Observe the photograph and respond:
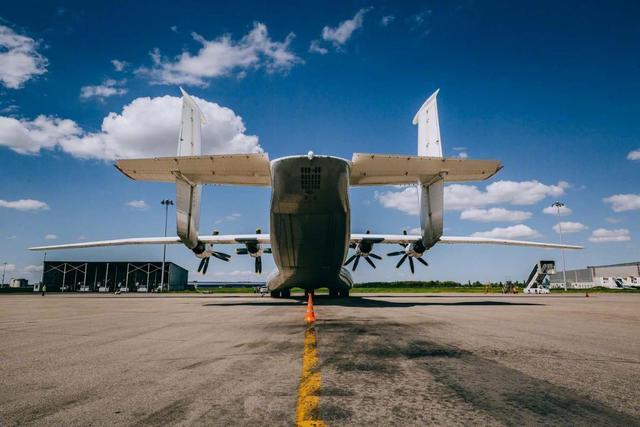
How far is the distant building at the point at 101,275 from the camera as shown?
67250 mm

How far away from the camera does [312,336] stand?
6.48 metres

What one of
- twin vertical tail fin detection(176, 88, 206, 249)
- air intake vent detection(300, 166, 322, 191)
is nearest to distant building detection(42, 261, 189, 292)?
twin vertical tail fin detection(176, 88, 206, 249)

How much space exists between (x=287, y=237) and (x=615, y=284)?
7772 centimetres

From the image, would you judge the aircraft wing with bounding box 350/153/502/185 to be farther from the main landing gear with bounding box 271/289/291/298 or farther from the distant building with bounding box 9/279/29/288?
the distant building with bounding box 9/279/29/288

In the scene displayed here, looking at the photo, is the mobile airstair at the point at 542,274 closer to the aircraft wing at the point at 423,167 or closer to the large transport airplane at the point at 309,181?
the large transport airplane at the point at 309,181

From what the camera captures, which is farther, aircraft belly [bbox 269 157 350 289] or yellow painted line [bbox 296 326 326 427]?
aircraft belly [bbox 269 157 350 289]

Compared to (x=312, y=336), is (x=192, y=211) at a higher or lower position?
higher

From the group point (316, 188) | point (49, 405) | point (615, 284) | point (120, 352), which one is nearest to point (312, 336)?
point (120, 352)

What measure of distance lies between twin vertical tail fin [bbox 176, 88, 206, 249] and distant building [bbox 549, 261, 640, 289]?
74384mm

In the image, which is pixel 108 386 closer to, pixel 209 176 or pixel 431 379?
pixel 431 379

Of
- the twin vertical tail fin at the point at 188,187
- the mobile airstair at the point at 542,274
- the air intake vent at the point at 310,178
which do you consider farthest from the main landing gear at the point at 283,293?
the mobile airstair at the point at 542,274

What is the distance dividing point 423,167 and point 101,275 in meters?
70.1

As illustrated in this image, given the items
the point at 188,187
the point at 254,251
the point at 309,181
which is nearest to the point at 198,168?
the point at 188,187

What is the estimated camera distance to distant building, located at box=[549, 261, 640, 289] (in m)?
67.1
